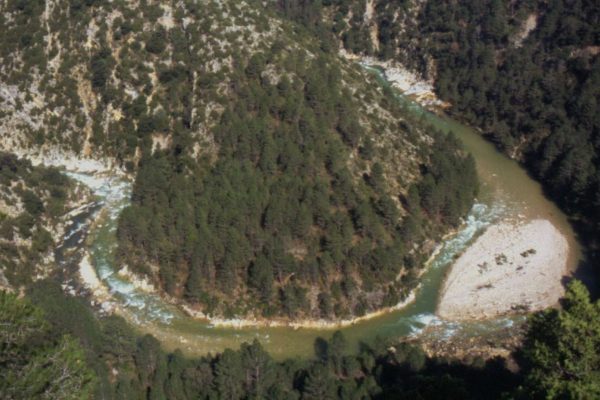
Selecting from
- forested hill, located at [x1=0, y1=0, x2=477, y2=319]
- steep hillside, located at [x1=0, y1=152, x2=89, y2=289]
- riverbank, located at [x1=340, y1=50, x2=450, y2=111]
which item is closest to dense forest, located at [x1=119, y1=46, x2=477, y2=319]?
forested hill, located at [x1=0, y1=0, x2=477, y2=319]

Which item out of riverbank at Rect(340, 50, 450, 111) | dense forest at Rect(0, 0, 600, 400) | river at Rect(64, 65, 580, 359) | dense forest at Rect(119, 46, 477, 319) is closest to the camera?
dense forest at Rect(0, 0, 600, 400)

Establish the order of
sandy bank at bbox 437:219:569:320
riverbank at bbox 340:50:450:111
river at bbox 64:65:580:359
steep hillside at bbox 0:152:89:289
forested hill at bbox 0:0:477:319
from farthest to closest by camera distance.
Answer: riverbank at bbox 340:50:450:111
sandy bank at bbox 437:219:569:320
forested hill at bbox 0:0:477:319
steep hillside at bbox 0:152:89:289
river at bbox 64:65:580:359

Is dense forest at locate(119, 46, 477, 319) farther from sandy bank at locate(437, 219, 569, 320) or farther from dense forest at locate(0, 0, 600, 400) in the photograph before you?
sandy bank at locate(437, 219, 569, 320)

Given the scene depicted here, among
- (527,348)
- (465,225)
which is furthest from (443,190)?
(527,348)

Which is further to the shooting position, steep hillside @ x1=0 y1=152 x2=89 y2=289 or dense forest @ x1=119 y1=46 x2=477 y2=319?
steep hillside @ x1=0 y1=152 x2=89 y2=289

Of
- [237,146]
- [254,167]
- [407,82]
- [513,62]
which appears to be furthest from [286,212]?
[513,62]

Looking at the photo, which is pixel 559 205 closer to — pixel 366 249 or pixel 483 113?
pixel 483 113

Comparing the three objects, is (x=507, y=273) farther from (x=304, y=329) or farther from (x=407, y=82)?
(x=407, y=82)
